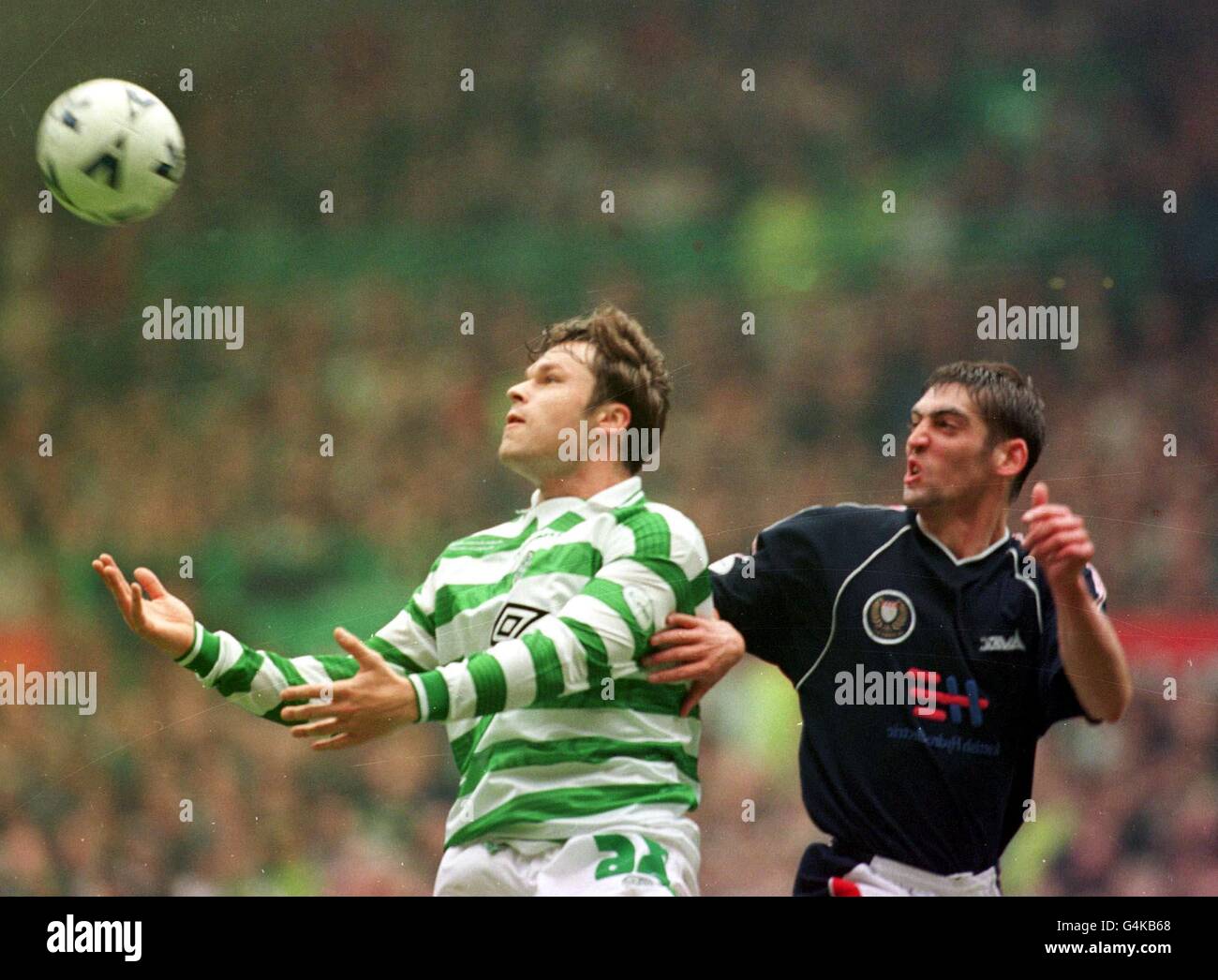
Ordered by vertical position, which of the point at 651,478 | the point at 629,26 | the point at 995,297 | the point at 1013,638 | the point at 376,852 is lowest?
the point at 376,852

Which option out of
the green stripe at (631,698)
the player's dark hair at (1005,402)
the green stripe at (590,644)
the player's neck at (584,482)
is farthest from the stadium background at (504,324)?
the green stripe at (590,644)

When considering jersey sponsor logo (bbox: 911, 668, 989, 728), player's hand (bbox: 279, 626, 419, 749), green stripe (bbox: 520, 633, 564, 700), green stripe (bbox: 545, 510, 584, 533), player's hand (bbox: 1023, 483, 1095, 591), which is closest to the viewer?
player's hand (bbox: 279, 626, 419, 749)

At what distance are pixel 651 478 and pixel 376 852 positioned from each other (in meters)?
1.25

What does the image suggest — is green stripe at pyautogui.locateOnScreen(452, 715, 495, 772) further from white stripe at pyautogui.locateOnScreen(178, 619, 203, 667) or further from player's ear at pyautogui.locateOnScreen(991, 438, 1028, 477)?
player's ear at pyautogui.locateOnScreen(991, 438, 1028, 477)

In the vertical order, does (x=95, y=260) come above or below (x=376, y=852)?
above

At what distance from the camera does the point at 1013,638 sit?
3984mm

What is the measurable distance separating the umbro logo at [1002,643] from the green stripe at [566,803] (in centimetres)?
90

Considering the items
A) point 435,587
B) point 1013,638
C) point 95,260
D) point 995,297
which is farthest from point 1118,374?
point 95,260

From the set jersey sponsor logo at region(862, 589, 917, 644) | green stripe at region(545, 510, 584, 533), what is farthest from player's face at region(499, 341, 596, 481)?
jersey sponsor logo at region(862, 589, 917, 644)

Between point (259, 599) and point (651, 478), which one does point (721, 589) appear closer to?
point (651, 478)

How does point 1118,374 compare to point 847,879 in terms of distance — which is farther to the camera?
point 1118,374
